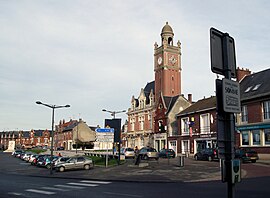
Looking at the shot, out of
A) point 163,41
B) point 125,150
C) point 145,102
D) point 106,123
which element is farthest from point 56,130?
point 106,123

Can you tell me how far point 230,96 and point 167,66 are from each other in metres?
68.0

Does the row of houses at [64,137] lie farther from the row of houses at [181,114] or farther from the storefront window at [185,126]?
the row of houses at [181,114]

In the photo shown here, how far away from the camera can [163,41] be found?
73.8 meters

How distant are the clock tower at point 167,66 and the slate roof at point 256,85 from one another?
29.9m

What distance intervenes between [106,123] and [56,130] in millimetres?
89419

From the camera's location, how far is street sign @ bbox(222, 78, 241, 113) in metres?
4.54

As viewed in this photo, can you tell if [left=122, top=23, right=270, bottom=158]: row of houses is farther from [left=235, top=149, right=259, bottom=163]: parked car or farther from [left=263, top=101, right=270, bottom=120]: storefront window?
[left=235, top=149, right=259, bottom=163]: parked car

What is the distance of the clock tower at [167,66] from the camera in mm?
71438

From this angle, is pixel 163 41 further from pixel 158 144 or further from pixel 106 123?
pixel 106 123

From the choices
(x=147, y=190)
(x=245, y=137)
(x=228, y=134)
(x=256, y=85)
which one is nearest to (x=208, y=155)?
(x=245, y=137)

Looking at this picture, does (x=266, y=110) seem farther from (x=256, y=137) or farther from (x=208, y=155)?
(x=208, y=155)

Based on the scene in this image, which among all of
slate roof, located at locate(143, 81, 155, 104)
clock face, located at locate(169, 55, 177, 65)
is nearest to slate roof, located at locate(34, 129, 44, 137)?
slate roof, located at locate(143, 81, 155, 104)

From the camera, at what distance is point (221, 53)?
482 centimetres

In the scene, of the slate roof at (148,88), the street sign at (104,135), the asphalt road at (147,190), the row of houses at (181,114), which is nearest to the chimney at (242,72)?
the row of houses at (181,114)
